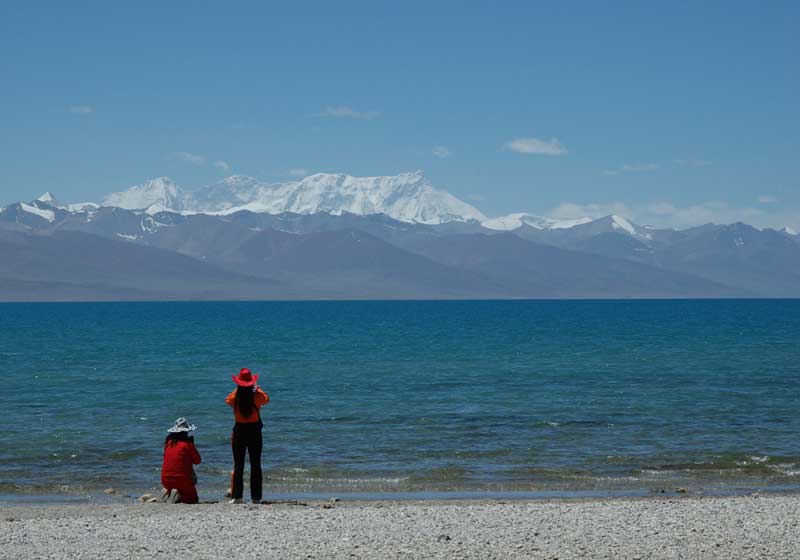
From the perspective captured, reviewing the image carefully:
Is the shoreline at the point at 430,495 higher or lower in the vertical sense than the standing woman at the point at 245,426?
lower

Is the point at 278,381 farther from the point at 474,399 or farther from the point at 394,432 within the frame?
the point at 394,432

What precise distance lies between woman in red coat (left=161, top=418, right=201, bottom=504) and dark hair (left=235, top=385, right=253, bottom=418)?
2.59 feet

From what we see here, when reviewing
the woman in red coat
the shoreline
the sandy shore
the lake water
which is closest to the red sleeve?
the woman in red coat

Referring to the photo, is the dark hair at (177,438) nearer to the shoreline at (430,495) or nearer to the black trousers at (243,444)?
the black trousers at (243,444)

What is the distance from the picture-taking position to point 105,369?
4806 centimetres

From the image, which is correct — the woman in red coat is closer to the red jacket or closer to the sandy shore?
the red jacket

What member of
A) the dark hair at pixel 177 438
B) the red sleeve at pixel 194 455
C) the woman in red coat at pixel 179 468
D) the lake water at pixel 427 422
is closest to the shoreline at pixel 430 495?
the lake water at pixel 427 422

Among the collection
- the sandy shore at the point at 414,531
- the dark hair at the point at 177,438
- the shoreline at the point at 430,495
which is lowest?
the shoreline at the point at 430,495

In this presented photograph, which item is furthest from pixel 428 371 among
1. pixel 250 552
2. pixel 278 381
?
pixel 250 552

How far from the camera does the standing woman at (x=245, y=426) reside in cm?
1605

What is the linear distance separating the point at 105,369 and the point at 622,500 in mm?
34542

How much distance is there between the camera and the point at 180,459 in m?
16.4

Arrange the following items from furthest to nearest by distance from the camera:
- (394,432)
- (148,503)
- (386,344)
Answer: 1. (386,344)
2. (394,432)
3. (148,503)

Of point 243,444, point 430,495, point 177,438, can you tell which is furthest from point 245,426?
point 430,495
